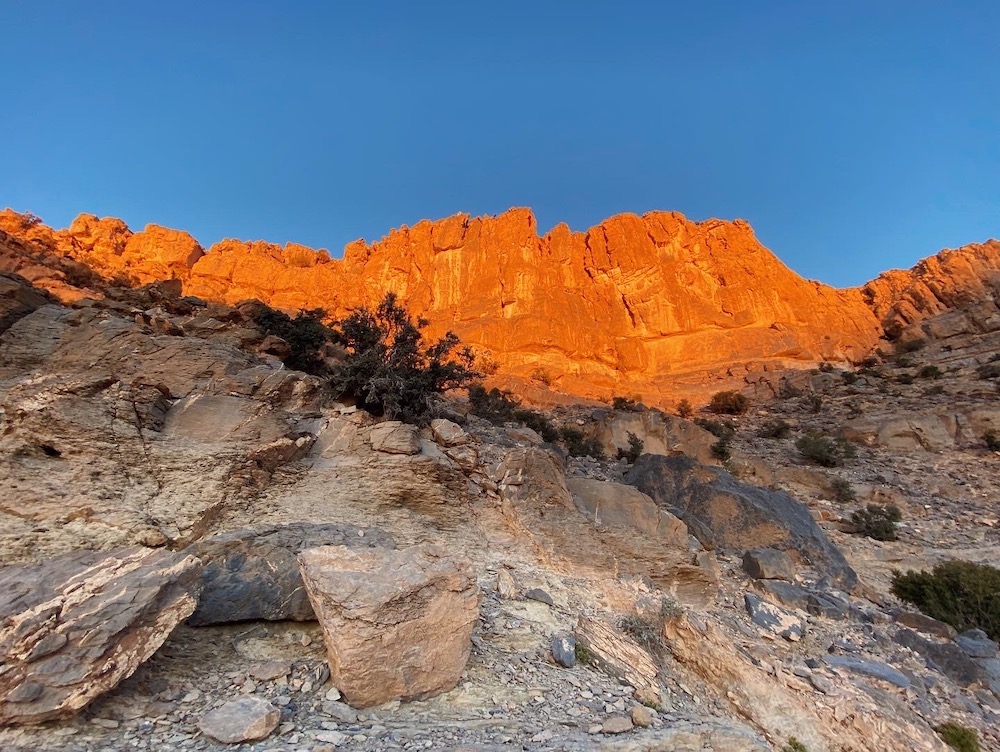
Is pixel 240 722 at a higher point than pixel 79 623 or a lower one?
lower

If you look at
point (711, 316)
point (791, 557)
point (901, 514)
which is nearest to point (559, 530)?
point (791, 557)

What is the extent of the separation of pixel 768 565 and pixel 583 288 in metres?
61.8

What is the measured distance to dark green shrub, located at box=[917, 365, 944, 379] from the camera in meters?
33.3

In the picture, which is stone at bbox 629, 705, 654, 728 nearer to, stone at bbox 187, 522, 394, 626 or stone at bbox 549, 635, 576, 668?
stone at bbox 549, 635, 576, 668

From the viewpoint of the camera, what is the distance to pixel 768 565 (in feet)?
28.3

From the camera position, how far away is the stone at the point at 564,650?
15.3 ft

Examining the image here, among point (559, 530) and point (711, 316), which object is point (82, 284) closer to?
point (559, 530)

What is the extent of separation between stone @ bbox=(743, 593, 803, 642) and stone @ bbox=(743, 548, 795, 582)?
993 mm

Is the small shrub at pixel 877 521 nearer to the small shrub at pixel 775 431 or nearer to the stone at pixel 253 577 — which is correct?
the small shrub at pixel 775 431

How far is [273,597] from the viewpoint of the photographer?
4.44 m

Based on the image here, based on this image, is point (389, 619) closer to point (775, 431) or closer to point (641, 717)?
point (641, 717)

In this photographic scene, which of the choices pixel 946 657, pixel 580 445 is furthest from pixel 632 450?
pixel 946 657

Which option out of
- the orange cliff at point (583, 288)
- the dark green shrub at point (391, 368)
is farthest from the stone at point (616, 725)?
the orange cliff at point (583, 288)

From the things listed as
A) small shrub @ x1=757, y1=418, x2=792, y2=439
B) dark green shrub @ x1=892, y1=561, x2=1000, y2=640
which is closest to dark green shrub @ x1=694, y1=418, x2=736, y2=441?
small shrub @ x1=757, y1=418, x2=792, y2=439
